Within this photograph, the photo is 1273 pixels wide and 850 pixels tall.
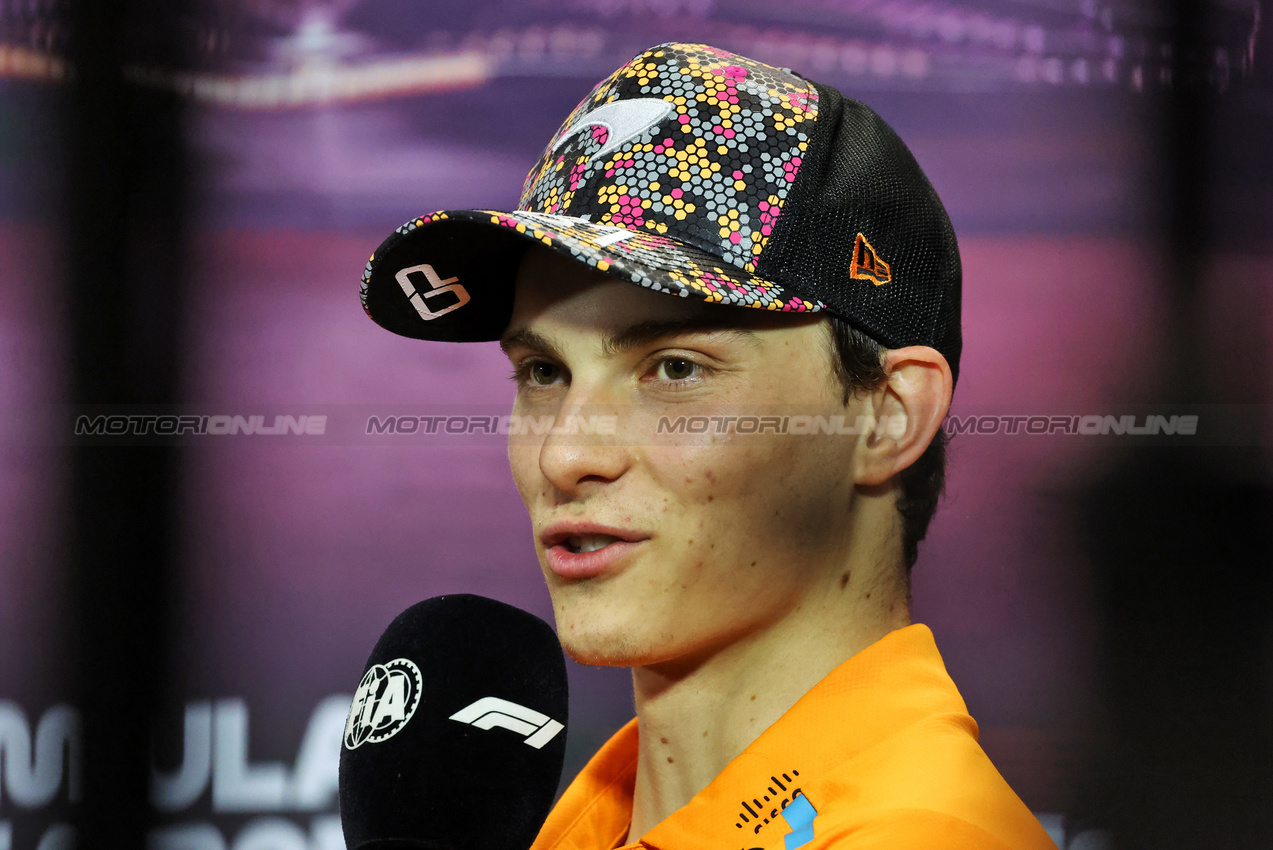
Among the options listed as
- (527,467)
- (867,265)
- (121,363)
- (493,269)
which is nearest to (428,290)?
(493,269)

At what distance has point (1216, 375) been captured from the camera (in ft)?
6.16

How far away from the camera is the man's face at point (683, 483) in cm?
94

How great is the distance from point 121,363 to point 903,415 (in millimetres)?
1707

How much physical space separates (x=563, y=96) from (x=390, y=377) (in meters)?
0.64

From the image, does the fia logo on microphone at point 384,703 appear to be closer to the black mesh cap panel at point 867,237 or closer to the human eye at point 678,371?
the human eye at point 678,371

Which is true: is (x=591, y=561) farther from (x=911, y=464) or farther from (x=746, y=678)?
(x=911, y=464)

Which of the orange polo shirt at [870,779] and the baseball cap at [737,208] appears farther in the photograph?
the baseball cap at [737,208]

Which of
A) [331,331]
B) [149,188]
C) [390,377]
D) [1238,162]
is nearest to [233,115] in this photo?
[149,188]

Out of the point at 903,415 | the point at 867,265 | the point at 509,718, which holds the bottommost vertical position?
the point at 509,718

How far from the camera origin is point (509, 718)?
1.10m

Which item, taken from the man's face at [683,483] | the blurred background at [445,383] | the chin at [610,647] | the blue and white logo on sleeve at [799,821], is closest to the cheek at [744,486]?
the man's face at [683,483]

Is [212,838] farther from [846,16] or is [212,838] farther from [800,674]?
[846,16]

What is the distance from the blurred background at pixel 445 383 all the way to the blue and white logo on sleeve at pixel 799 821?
1162 millimetres

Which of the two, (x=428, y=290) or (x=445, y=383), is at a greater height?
(x=428, y=290)
